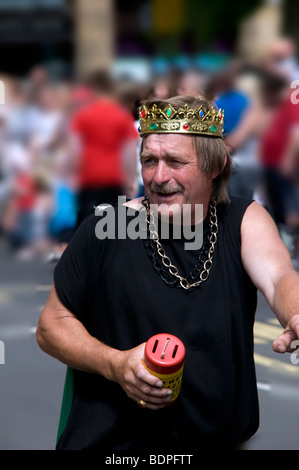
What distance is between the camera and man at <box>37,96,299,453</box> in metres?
2.13

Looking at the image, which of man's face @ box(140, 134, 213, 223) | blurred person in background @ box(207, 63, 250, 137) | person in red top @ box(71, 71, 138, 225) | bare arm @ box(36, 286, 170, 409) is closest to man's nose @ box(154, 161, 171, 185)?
man's face @ box(140, 134, 213, 223)

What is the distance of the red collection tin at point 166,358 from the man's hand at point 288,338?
0.23 metres

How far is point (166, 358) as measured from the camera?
191cm

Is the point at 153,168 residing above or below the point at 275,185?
above

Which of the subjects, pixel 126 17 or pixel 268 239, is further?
pixel 126 17

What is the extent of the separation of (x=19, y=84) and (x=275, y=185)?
198 inches

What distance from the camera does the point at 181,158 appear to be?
2.21 m

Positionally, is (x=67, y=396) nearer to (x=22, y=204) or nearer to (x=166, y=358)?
(x=166, y=358)

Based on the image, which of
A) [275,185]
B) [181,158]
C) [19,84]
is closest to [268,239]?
[181,158]

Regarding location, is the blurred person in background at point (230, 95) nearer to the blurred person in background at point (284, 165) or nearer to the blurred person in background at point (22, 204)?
the blurred person in background at point (284, 165)

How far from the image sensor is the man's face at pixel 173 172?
2207mm

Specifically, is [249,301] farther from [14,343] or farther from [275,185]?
[275,185]

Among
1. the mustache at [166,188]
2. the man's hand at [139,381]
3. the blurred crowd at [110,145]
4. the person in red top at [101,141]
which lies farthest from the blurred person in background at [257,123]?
the man's hand at [139,381]

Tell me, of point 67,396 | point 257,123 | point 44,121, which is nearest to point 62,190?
point 44,121
